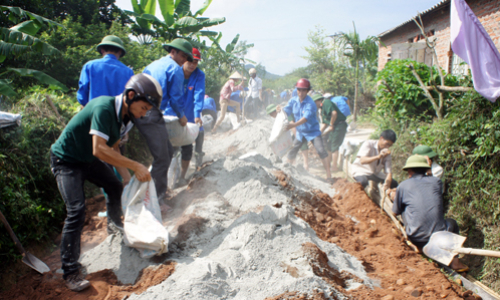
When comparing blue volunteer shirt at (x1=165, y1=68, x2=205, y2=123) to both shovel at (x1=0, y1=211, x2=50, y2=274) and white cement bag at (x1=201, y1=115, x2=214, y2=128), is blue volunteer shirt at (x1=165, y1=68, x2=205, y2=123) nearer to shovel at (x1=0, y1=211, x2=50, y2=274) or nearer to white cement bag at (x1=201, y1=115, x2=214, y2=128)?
shovel at (x1=0, y1=211, x2=50, y2=274)

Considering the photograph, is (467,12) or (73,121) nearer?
(73,121)

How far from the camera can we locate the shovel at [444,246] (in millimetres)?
3203

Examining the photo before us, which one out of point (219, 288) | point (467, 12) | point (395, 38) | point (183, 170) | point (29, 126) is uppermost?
point (395, 38)

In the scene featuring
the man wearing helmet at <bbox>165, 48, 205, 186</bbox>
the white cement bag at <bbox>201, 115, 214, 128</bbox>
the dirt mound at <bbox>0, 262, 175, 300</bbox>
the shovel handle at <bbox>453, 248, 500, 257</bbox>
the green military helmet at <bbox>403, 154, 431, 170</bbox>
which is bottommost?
the shovel handle at <bbox>453, 248, 500, 257</bbox>

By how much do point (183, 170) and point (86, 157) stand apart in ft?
7.34

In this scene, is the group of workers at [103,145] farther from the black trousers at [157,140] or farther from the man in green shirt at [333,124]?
the man in green shirt at [333,124]

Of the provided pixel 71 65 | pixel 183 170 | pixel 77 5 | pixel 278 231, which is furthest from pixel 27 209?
pixel 77 5

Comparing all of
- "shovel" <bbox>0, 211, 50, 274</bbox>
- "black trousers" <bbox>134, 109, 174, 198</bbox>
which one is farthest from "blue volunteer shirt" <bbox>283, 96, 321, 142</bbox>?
"shovel" <bbox>0, 211, 50, 274</bbox>

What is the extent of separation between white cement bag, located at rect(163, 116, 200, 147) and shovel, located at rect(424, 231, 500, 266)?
3.12 m

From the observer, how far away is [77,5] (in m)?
9.41

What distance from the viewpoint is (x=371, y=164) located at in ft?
17.4

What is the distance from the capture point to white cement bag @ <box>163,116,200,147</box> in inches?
160

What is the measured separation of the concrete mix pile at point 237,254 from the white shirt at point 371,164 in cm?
172

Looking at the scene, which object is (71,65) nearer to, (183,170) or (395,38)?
(183,170)
